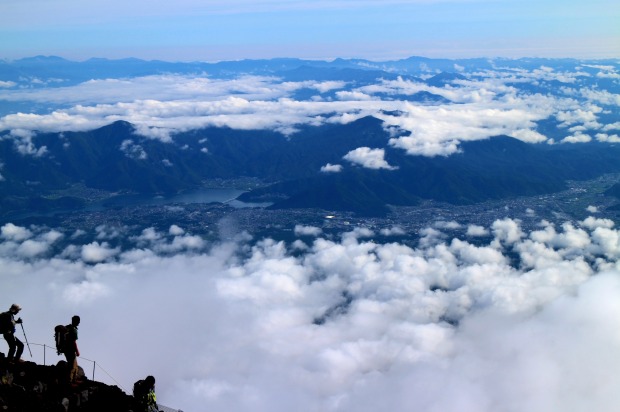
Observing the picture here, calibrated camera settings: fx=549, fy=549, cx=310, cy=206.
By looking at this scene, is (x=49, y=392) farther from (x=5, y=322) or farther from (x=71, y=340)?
(x=5, y=322)

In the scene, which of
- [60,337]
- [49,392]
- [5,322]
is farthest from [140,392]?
[5,322]

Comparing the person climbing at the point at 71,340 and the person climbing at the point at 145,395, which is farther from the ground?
the person climbing at the point at 71,340

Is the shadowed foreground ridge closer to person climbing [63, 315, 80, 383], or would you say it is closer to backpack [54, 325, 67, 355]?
person climbing [63, 315, 80, 383]

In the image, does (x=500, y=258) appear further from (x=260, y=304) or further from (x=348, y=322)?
(x=260, y=304)

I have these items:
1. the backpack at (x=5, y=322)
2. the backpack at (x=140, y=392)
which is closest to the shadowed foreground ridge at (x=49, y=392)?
the backpack at (x=140, y=392)

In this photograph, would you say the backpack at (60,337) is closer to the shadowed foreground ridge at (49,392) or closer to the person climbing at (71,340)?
the person climbing at (71,340)

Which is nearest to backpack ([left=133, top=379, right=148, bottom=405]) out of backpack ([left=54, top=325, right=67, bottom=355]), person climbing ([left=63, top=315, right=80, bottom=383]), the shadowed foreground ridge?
the shadowed foreground ridge

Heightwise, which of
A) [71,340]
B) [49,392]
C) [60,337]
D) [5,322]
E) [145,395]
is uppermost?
[5,322]

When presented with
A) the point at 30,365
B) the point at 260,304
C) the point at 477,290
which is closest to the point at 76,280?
the point at 260,304
